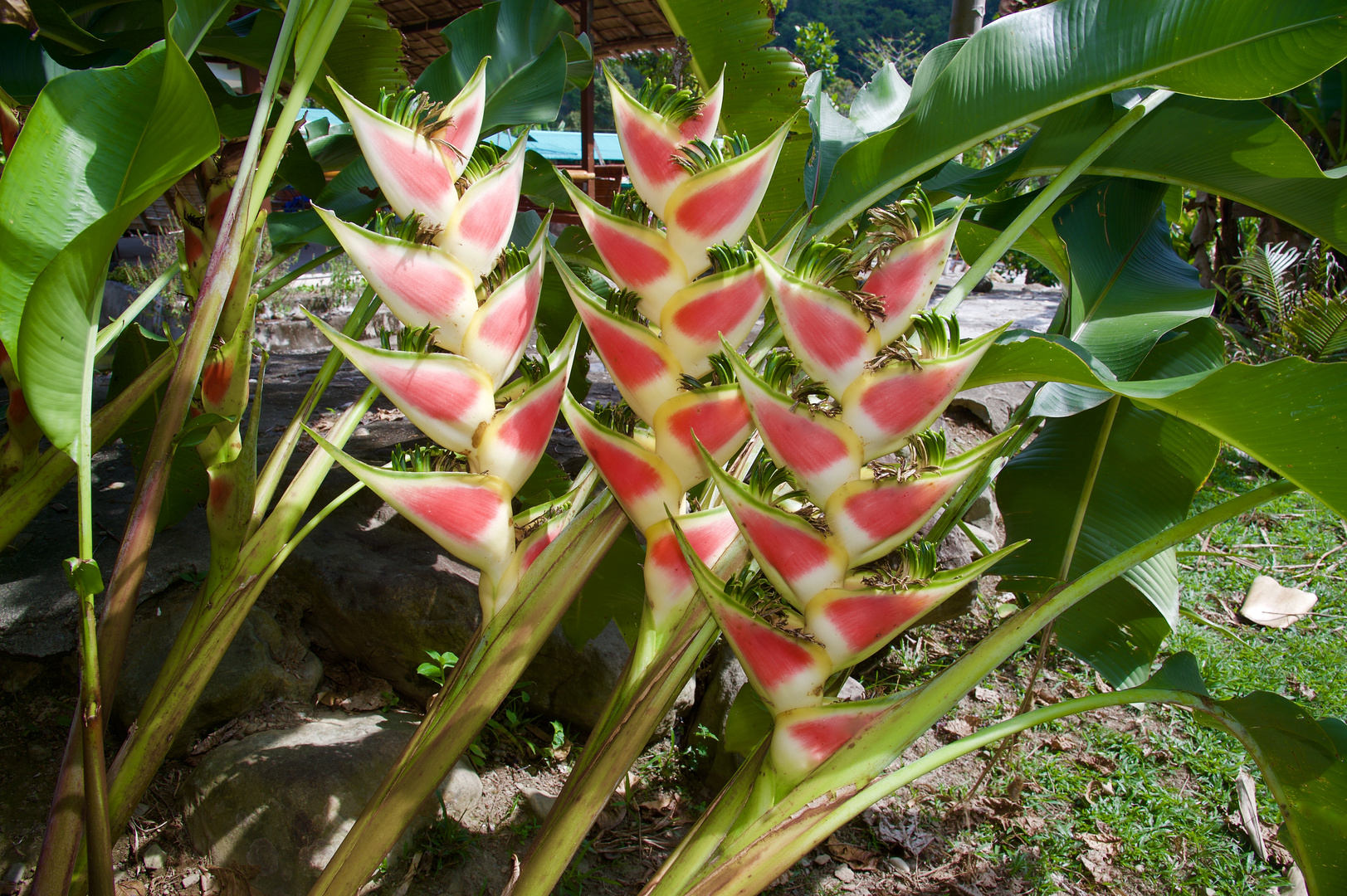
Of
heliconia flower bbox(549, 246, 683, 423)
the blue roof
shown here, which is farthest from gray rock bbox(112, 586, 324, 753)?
the blue roof

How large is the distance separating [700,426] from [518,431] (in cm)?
15

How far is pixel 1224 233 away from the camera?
3.96 meters

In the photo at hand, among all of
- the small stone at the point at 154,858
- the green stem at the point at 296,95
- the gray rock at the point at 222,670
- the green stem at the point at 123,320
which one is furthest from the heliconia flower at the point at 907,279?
the small stone at the point at 154,858

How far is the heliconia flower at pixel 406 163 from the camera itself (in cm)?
59

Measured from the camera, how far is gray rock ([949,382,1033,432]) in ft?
10.1

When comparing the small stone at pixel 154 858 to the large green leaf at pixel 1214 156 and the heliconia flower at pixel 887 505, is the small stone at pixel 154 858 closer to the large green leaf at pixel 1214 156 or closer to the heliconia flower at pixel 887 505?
the heliconia flower at pixel 887 505

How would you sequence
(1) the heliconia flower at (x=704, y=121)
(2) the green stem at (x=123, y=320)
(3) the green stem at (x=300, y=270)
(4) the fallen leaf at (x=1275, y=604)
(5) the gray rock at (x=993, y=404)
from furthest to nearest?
1. (5) the gray rock at (x=993, y=404)
2. (4) the fallen leaf at (x=1275, y=604)
3. (3) the green stem at (x=300, y=270)
4. (2) the green stem at (x=123, y=320)
5. (1) the heliconia flower at (x=704, y=121)

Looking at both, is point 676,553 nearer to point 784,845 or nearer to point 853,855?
point 784,845

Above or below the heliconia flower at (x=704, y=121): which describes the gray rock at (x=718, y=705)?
below

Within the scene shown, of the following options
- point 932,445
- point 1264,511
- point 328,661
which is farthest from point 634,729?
point 1264,511

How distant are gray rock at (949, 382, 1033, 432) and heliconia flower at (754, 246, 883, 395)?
265 cm

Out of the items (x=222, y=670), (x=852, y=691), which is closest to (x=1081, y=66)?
(x=852, y=691)

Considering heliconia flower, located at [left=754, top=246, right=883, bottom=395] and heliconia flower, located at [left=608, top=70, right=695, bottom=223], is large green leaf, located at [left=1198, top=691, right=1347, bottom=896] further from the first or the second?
heliconia flower, located at [left=608, top=70, right=695, bottom=223]

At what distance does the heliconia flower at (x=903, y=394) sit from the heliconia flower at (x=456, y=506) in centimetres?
29
